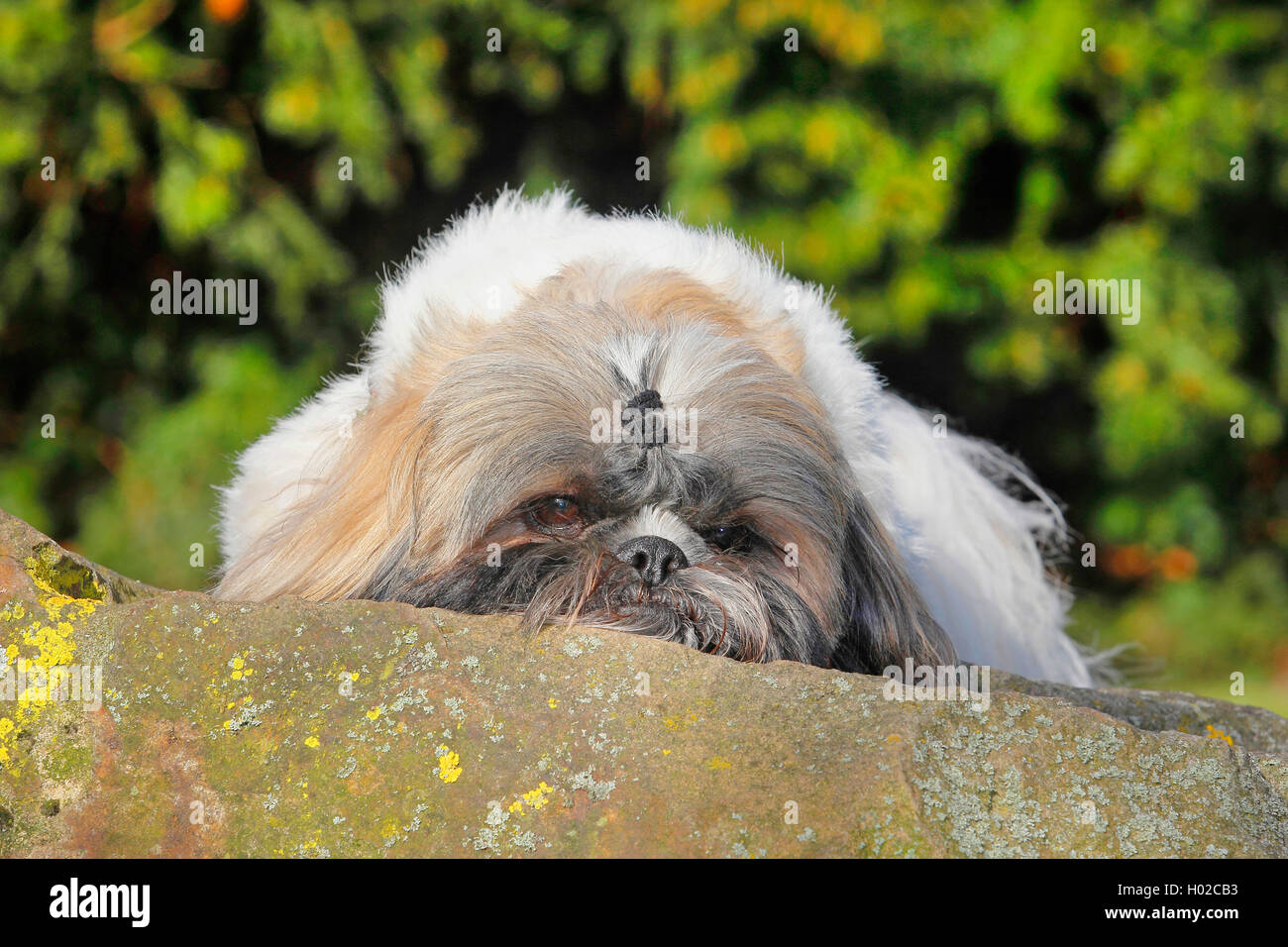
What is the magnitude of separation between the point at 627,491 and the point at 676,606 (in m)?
0.33

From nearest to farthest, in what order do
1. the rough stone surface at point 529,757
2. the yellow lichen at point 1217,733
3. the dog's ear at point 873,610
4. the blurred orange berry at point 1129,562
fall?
1. the rough stone surface at point 529,757
2. the yellow lichen at point 1217,733
3. the dog's ear at point 873,610
4. the blurred orange berry at point 1129,562

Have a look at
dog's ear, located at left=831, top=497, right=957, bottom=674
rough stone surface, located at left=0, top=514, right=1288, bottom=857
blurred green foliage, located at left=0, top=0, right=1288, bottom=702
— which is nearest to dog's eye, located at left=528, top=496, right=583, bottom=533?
rough stone surface, located at left=0, top=514, right=1288, bottom=857

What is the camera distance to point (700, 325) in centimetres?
364

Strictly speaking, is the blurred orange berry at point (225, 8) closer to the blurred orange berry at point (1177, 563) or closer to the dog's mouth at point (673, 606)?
the dog's mouth at point (673, 606)

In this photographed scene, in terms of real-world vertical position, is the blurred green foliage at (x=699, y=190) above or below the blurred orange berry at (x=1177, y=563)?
above

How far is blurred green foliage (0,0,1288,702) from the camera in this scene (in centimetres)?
777

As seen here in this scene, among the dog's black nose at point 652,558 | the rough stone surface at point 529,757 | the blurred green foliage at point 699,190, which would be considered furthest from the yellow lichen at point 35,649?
the blurred green foliage at point 699,190

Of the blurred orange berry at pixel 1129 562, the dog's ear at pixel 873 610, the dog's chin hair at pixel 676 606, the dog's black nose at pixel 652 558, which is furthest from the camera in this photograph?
the blurred orange berry at pixel 1129 562

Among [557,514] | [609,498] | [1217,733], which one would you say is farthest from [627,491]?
[1217,733]

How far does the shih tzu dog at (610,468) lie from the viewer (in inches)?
129

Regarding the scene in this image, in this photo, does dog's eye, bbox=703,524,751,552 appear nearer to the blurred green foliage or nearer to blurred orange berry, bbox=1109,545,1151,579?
the blurred green foliage

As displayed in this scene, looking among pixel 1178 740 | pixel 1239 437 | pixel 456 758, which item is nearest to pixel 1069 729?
pixel 1178 740

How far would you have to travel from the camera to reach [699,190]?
8.00m
